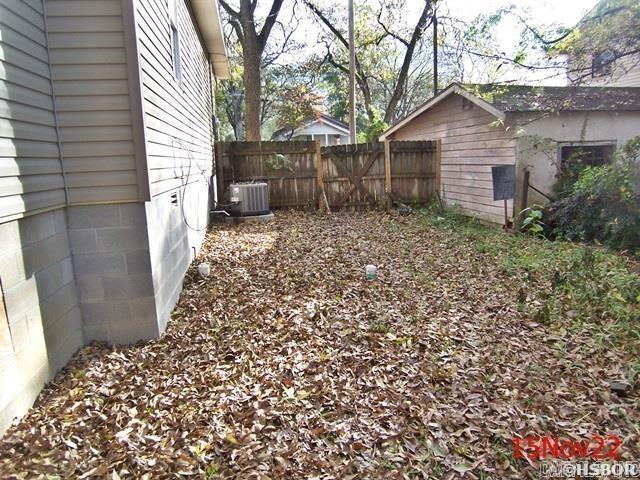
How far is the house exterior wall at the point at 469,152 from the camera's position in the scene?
8125mm

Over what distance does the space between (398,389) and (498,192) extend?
6.28 meters

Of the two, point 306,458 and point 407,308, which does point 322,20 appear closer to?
point 407,308

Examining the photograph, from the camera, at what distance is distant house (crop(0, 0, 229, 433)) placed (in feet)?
8.21

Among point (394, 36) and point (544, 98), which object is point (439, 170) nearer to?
point (544, 98)

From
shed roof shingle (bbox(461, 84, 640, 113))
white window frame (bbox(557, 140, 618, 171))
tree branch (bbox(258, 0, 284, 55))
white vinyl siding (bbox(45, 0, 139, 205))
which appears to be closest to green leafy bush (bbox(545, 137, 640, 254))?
white window frame (bbox(557, 140, 618, 171))

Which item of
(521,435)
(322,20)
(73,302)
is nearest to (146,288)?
(73,302)

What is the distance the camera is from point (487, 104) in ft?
→ 25.3

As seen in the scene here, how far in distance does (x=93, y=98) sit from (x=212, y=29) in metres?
6.35

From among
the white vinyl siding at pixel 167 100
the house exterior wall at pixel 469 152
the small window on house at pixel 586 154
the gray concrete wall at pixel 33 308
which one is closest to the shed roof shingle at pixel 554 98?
the house exterior wall at pixel 469 152

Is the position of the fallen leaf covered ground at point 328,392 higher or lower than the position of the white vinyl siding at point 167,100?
lower

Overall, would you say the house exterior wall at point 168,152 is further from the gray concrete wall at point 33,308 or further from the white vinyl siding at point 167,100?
the gray concrete wall at point 33,308

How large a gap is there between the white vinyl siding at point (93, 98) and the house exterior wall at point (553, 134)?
6.50 meters

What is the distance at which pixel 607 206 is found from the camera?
6.75 meters
